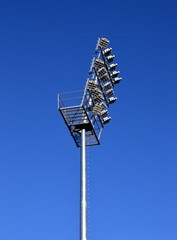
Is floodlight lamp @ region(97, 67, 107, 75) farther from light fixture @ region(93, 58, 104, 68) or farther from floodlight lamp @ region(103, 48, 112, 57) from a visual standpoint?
floodlight lamp @ region(103, 48, 112, 57)

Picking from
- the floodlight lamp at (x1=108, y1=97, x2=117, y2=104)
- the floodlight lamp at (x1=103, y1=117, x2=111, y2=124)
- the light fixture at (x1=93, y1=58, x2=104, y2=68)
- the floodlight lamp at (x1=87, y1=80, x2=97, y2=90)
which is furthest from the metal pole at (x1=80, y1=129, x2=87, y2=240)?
the light fixture at (x1=93, y1=58, x2=104, y2=68)

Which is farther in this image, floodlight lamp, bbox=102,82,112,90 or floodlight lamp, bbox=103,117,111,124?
floodlight lamp, bbox=102,82,112,90

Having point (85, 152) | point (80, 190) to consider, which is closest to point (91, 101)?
point (85, 152)

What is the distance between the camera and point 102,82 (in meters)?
35.9

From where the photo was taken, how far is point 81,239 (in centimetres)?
2795

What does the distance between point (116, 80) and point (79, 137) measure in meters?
5.35

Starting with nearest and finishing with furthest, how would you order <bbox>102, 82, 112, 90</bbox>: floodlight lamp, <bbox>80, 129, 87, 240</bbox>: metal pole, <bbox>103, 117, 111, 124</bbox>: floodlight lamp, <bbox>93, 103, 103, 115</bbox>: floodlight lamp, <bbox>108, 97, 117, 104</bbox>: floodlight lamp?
<bbox>80, 129, 87, 240</bbox>: metal pole, <bbox>93, 103, 103, 115</bbox>: floodlight lamp, <bbox>103, 117, 111, 124</bbox>: floodlight lamp, <bbox>108, 97, 117, 104</bbox>: floodlight lamp, <bbox>102, 82, 112, 90</bbox>: floodlight lamp

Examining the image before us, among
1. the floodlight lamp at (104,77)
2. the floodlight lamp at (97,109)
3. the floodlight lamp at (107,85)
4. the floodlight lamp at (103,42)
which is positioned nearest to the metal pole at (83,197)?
the floodlight lamp at (97,109)

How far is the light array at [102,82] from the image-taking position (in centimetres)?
3416

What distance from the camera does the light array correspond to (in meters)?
34.2

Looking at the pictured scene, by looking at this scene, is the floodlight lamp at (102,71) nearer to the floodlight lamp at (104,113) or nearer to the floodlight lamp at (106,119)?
the floodlight lamp at (104,113)

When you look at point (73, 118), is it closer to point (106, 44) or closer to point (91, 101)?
point (91, 101)

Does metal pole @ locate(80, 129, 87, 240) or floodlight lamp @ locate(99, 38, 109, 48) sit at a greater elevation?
floodlight lamp @ locate(99, 38, 109, 48)

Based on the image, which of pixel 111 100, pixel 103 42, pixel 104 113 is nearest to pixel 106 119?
pixel 104 113
